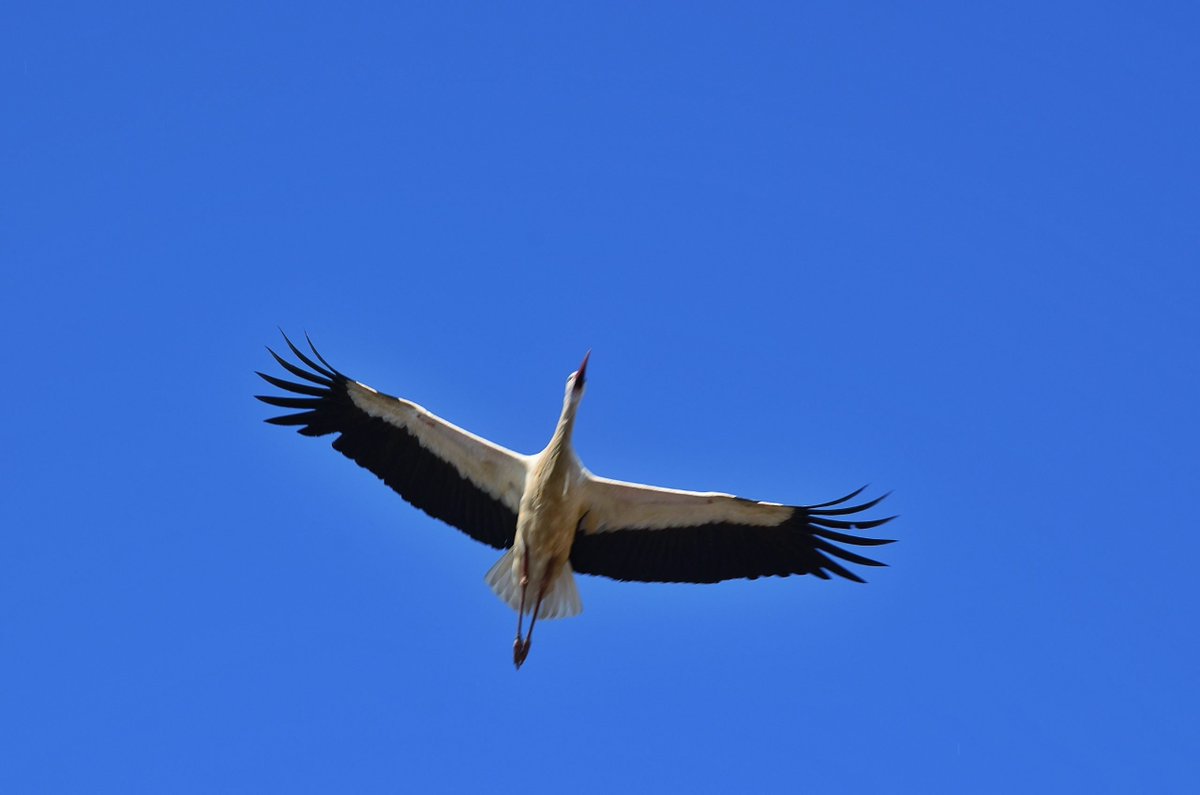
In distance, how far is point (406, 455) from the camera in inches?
567

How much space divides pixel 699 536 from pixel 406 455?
2296 mm

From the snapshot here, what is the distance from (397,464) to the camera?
1441 centimetres

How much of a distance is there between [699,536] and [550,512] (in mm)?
1204

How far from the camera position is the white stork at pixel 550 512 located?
13953 mm

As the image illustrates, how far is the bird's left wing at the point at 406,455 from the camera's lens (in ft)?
47.0

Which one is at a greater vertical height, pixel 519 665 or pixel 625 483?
pixel 625 483

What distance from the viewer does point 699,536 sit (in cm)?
1431

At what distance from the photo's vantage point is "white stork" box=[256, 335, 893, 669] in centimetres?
1395

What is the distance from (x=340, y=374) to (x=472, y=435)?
112cm

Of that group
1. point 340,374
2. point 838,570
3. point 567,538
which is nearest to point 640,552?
point 567,538

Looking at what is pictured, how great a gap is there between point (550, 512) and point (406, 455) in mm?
1285

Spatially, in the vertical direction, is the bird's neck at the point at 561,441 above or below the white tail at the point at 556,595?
above

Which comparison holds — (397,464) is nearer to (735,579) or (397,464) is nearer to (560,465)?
(560,465)

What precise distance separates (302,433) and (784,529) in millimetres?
3685
